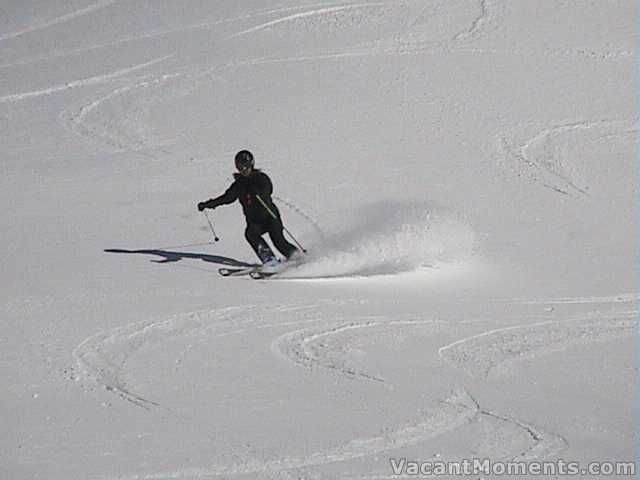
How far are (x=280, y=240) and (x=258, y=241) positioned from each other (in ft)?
0.69

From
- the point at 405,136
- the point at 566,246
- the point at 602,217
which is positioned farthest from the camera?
the point at 405,136

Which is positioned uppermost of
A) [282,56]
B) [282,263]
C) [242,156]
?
[282,56]

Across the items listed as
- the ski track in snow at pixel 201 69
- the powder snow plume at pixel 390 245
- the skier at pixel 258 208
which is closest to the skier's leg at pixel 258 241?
the skier at pixel 258 208

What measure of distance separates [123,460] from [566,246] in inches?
272

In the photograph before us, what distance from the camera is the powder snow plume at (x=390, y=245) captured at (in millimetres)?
12633

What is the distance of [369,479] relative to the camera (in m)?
7.40

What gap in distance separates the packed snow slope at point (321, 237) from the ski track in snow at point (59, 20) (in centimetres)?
5

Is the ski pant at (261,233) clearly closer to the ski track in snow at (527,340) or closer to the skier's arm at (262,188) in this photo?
the skier's arm at (262,188)

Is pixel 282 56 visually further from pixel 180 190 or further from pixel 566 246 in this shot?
pixel 566 246

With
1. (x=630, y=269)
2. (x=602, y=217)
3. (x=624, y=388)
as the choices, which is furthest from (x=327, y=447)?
(x=602, y=217)

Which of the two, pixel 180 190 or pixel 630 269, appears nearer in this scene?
pixel 630 269

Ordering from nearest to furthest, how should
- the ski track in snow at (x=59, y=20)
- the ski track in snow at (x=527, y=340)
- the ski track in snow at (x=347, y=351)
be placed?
the ski track in snow at (x=347, y=351)
the ski track in snow at (x=527, y=340)
the ski track in snow at (x=59, y=20)

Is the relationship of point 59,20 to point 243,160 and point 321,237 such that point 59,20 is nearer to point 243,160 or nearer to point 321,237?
point 321,237

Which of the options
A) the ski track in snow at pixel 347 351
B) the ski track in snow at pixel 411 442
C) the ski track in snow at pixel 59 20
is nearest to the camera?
the ski track in snow at pixel 411 442
